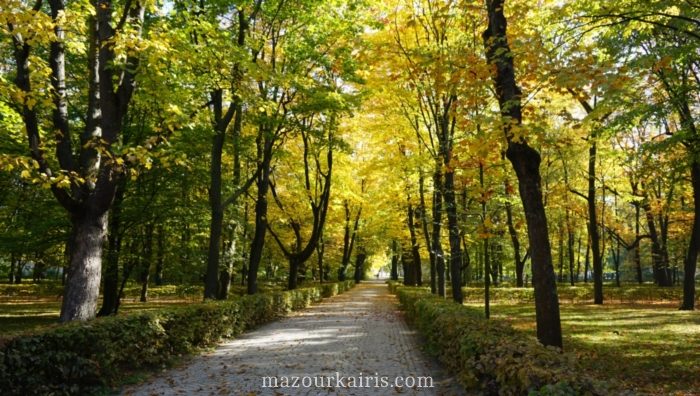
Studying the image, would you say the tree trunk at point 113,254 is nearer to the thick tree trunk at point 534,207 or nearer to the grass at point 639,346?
the thick tree trunk at point 534,207

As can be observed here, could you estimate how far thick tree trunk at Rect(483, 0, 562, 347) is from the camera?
268 inches

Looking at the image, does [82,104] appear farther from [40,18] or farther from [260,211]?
[40,18]

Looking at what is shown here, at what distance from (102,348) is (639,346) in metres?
10.9

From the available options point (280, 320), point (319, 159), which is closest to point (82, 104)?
point (280, 320)

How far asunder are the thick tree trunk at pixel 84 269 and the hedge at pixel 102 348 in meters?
0.85

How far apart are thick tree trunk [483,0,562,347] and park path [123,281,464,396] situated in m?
1.70

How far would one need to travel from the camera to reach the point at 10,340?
5.23 m

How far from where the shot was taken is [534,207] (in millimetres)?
6945

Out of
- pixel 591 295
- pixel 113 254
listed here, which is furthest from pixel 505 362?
pixel 591 295

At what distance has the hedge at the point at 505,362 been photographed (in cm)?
367

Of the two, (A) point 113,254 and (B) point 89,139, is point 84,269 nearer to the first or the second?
(B) point 89,139

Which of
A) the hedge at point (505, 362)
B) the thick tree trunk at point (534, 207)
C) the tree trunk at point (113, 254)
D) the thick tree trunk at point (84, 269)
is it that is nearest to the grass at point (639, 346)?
the hedge at point (505, 362)

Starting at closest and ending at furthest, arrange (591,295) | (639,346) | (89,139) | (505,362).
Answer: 1. (505,362)
2. (89,139)
3. (639,346)
4. (591,295)

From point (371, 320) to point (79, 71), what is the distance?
1248 centimetres
